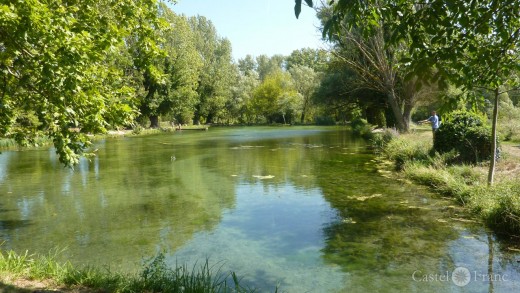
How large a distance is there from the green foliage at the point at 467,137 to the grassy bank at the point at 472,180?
0.38m

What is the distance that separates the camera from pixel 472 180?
10.9 m

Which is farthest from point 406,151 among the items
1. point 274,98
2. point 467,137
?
point 274,98

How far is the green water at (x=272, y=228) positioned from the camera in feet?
20.5

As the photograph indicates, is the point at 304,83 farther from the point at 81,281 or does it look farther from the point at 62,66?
the point at 81,281

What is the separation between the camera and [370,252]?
709cm

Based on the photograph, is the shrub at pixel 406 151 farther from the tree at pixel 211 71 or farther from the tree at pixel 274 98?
the tree at pixel 274 98

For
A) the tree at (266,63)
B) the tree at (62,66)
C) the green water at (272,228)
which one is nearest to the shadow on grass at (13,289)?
the green water at (272,228)

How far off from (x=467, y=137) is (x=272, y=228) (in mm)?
8439

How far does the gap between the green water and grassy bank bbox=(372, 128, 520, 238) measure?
44cm

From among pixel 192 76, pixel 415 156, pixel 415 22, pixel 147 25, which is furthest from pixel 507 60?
pixel 192 76

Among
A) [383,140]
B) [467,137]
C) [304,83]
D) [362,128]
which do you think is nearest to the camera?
[467,137]

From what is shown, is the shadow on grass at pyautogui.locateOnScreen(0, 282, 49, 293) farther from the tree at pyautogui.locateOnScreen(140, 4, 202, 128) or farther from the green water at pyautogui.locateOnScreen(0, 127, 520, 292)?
the tree at pyautogui.locateOnScreen(140, 4, 202, 128)

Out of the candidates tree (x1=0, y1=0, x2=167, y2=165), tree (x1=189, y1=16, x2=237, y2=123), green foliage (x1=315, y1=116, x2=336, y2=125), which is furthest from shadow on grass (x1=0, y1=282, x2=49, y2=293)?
green foliage (x1=315, y1=116, x2=336, y2=125)

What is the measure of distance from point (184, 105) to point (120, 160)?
123 feet
